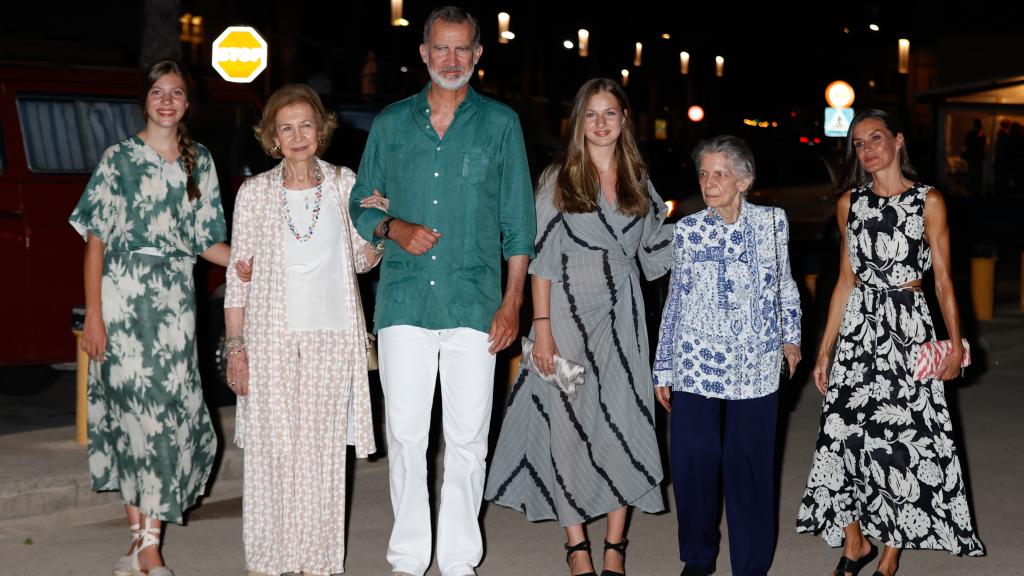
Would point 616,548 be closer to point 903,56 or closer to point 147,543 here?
point 147,543

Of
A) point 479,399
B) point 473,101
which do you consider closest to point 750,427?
point 479,399

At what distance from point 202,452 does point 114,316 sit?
68cm

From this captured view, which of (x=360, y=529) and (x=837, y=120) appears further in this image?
(x=837, y=120)

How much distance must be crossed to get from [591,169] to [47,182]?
465cm

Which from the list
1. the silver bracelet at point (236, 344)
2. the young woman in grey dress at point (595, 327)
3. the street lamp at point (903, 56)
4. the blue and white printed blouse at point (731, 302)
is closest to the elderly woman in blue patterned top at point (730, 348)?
the blue and white printed blouse at point (731, 302)

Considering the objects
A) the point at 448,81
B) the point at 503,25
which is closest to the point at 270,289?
the point at 448,81

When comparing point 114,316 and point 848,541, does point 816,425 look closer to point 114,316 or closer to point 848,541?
point 848,541

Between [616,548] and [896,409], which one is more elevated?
[896,409]

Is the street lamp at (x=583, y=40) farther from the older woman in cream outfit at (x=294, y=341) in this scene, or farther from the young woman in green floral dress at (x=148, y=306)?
the older woman in cream outfit at (x=294, y=341)

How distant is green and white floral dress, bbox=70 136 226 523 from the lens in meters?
5.04

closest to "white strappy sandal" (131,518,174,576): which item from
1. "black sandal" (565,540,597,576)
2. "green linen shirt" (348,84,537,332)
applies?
"green linen shirt" (348,84,537,332)

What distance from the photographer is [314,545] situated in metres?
4.88

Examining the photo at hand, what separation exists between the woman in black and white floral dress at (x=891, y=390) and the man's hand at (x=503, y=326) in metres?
1.39

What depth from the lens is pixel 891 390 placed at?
509 cm
